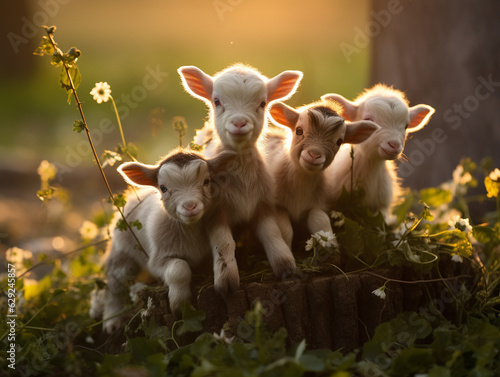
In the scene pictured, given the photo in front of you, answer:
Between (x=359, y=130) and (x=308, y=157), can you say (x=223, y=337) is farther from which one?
(x=359, y=130)

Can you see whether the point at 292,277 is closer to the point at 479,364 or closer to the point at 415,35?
the point at 479,364

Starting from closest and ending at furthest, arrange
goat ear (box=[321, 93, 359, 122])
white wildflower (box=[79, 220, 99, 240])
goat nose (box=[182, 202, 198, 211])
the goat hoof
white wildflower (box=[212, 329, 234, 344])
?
white wildflower (box=[212, 329, 234, 344]) < goat nose (box=[182, 202, 198, 211]) < the goat hoof < goat ear (box=[321, 93, 359, 122]) < white wildflower (box=[79, 220, 99, 240])

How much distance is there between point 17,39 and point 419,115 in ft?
33.0

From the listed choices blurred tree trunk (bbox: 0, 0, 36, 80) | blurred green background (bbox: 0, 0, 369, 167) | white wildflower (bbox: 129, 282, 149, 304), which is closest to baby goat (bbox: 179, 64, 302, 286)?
white wildflower (bbox: 129, 282, 149, 304)

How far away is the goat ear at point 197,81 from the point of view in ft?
11.6

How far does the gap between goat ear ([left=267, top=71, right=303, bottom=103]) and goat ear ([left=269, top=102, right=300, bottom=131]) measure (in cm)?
8

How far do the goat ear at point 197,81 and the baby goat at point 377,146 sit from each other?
0.90 metres

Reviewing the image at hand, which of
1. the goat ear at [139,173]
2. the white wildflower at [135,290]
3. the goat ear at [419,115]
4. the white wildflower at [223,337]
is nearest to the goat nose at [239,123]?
the goat ear at [139,173]

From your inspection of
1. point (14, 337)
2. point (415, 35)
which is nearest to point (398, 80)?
point (415, 35)

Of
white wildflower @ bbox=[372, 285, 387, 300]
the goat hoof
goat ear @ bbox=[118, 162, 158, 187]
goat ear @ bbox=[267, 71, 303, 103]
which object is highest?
goat ear @ bbox=[267, 71, 303, 103]

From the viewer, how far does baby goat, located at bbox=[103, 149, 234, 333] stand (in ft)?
10.1

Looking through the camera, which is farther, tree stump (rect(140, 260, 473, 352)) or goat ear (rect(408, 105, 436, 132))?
goat ear (rect(408, 105, 436, 132))

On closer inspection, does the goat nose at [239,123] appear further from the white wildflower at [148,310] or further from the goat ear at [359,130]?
the white wildflower at [148,310]

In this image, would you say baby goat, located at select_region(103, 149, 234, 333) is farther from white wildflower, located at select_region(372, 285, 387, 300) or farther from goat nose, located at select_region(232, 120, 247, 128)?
white wildflower, located at select_region(372, 285, 387, 300)
